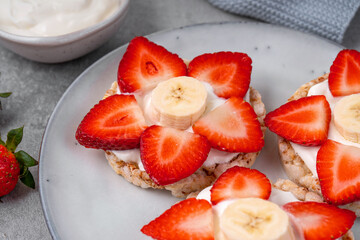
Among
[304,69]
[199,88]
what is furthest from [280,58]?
[199,88]

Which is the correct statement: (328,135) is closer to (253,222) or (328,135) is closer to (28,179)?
(253,222)

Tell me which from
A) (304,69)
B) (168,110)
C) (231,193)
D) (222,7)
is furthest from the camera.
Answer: (222,7)

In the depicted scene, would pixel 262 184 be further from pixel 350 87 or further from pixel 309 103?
pixel 350 87

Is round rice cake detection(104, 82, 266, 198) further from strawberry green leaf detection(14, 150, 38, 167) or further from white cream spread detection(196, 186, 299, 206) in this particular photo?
strawberry green leaf detection(14, 150, 38, 167)

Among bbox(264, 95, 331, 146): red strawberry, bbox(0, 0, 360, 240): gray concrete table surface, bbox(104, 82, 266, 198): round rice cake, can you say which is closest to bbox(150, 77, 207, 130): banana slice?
bbox(104, 82, 266, 198): round rice cake

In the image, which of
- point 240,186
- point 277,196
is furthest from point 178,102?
point 277,196
